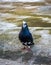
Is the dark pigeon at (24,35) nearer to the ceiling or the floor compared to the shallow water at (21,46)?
nearer to the ceiling

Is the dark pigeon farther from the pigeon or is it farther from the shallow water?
the shallow water

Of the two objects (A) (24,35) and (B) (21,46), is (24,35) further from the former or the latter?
(B) (21,46)

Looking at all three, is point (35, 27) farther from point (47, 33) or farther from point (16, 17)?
point (16, 17)

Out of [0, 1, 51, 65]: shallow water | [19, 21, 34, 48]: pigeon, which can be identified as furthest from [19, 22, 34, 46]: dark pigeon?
[0, 1, 51, 65]: shallow water

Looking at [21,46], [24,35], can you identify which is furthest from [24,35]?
[21,46]

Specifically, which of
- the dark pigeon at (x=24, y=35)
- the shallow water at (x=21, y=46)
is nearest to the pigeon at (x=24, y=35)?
the dark pigeon at (x=24, y=35)

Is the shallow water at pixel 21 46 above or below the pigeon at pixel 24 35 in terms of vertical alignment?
below

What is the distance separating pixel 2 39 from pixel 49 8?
246 inches

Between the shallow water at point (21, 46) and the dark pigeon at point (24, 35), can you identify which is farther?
the dark pigeon at point (24, 35)

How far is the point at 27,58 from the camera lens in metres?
5.98

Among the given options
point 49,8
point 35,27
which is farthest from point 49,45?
point 49,8

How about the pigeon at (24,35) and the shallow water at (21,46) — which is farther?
the pigeon at (24,35)

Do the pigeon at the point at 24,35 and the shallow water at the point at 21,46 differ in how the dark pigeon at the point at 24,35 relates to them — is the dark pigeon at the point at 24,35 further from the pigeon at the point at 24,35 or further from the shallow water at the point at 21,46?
the shallow water at the point at 21,46

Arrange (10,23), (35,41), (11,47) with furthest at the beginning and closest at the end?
(10,23), (35,41), (11,47)
